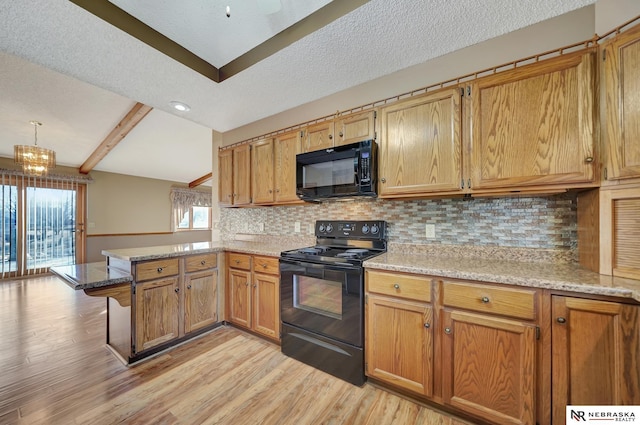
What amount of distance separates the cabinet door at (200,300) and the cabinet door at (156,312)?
94 millimetres

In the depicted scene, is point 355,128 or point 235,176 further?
point 235,176

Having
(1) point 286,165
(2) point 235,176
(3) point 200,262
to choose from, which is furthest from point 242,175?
(3) point 200,262

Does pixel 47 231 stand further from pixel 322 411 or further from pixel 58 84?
pixel 322 411

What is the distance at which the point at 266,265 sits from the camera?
7.59ft

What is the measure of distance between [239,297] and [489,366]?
2176mm

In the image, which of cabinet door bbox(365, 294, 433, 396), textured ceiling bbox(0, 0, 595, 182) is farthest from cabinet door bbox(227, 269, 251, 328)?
textured ceiling bbox(0, 0, 595, 182)

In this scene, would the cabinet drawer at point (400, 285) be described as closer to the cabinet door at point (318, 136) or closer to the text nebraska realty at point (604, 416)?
the text nebraska realty at point (604, 416)

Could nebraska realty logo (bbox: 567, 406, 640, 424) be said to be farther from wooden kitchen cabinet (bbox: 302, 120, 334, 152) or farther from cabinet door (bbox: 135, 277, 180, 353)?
cabinet door (bbox: 135, 277, 180, 353)

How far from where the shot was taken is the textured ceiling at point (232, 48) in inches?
61.0

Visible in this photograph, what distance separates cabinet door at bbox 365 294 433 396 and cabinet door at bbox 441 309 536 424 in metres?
0.10

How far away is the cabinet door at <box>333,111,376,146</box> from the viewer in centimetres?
204

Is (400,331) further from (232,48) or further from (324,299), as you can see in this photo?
(232,48)

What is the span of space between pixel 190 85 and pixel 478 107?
8.07 ft

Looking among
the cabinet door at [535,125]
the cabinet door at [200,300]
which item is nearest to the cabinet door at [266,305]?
the cabinet door at [200,300]
